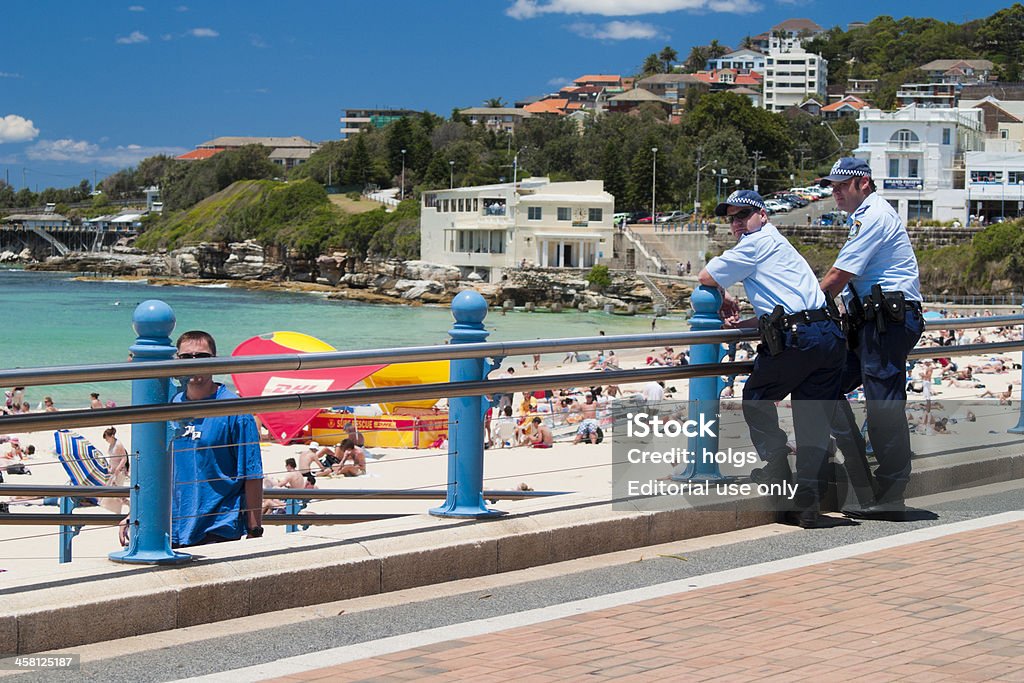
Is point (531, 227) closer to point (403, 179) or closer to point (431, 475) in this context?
point (403, 179)

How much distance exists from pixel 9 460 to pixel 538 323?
60434mm

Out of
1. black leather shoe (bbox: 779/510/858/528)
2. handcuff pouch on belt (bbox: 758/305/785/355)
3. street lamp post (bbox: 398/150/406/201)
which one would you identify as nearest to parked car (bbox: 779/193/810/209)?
street lamp post (bbox: 398/150/406/201)

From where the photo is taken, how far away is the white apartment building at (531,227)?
10244 cm

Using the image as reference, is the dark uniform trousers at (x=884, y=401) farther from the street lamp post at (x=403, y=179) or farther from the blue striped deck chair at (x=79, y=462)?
the street lamp post at (x=403, y=179)

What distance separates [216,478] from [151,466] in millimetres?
539

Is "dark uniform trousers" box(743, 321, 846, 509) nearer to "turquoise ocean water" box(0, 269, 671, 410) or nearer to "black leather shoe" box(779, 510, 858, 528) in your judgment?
"black leather shoe" box(779, 510, 858, 528)

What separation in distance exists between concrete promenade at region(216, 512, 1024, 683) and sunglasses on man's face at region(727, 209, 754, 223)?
1887mm

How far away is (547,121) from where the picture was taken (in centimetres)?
15188

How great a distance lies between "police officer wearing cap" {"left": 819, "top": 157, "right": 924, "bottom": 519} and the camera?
23.6 feet

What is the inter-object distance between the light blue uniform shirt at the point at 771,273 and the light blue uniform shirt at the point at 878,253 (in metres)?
0.30

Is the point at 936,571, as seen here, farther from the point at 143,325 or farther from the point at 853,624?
the point at 143,325

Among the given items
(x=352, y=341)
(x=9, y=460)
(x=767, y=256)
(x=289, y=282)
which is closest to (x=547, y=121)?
(x=289, y=282)

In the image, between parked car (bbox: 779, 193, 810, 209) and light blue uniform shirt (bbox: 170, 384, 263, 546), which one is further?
parked car (bbox: 779, 193, 810, 209)

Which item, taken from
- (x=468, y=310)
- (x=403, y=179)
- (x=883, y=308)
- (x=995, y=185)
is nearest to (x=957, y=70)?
(x=403, y=179)
